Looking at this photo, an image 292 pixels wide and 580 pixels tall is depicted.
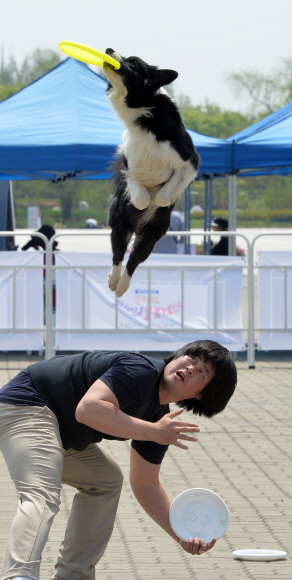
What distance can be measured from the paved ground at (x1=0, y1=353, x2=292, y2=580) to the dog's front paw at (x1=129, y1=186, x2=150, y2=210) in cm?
168

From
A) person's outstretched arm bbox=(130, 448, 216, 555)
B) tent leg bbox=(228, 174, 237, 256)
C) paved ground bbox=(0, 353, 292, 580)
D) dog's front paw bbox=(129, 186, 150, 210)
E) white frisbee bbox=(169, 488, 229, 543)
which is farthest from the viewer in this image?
tent leg bbox=(228, 174, 237, 256)

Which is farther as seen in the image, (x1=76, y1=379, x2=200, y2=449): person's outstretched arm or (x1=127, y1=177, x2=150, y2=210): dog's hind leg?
(x1=76, y1=379, x2=200, y2=449): person's outstretched arm

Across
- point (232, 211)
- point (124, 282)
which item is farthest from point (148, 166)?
point (232, 211)

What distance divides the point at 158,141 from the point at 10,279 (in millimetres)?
5369

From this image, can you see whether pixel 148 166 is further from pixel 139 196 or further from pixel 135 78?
pixel 135 78

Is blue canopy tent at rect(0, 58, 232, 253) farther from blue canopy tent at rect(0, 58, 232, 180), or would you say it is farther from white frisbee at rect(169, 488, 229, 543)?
white frisbee at rect(169, 488, 229, 543)

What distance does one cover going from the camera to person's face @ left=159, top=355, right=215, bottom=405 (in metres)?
2.33

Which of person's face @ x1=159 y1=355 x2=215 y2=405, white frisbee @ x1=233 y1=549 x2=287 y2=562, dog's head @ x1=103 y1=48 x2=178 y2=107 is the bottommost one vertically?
white frisbee @ x1=233 y1=549 x2=287 y2=562

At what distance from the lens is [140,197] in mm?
1942

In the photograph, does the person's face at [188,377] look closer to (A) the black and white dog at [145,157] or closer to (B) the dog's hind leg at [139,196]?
(A) the black and white dog at [145,157]

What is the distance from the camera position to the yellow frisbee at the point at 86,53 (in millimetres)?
1680

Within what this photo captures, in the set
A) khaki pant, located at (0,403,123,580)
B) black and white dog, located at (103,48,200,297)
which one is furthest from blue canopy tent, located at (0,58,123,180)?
black and white dog, located at (103,48,200,297)

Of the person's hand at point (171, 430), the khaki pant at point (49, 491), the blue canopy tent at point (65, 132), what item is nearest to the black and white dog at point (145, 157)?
the person's hand at point (171, 430)

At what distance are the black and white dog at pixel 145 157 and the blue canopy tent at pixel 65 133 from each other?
4.24 meters
